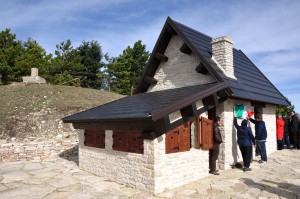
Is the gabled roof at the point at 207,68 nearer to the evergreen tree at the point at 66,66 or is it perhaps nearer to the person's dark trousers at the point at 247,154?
the person's dark trousers at the point at 247,154

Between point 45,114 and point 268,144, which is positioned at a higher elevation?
point 45,114

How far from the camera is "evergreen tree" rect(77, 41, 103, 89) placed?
3584cm

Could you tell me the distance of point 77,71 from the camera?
A: 35250mm

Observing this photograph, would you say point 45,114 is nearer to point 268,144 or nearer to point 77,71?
point 268,144

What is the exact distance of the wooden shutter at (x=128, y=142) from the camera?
7.29m

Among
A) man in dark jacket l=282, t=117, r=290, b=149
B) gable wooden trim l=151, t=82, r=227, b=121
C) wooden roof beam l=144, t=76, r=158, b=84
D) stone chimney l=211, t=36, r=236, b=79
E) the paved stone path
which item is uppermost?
stone chimney l=211, t=36, r=236, b=79

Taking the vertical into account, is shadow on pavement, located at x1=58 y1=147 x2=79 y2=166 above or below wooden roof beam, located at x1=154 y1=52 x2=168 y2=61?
below

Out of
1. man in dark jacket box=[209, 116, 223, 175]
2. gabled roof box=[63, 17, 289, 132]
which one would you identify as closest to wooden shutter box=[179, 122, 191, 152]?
gabled roof box=[63, 17, 289, 132]

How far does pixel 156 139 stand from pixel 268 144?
7893 millimetres

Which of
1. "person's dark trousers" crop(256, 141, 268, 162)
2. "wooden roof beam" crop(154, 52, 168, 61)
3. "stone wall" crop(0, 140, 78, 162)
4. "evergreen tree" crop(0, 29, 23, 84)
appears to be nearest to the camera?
"person's dark trousers" crop(256, 141, 268, 162)

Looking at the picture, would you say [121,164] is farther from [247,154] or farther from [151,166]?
[247,154]

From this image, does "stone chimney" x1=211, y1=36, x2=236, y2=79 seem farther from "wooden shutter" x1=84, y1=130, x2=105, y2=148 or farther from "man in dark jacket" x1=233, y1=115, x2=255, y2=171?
"wooden shutter" x1=84, y1=130, x2=105, y2=148

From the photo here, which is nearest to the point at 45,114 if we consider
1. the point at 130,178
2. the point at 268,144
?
the point at 130,178

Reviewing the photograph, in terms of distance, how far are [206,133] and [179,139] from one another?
1.33 m
